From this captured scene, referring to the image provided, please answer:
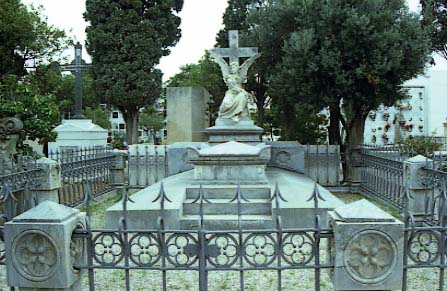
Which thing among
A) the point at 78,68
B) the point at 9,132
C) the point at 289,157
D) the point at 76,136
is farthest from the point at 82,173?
the point at 78,68

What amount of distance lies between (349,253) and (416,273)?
2.55m

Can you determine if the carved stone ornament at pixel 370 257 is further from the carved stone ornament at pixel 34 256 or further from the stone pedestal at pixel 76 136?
the stone pedestal at pixel 76 136

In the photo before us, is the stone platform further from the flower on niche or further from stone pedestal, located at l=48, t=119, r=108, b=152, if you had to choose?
stone pedestal, located at l=48, t=119, r=108, b=152

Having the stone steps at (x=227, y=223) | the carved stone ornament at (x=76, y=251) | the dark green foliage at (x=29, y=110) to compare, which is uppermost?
the dark green foliage at (x=29, y=110)

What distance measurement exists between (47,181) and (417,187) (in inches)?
258

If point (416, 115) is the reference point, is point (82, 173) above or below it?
below

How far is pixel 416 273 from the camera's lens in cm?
560

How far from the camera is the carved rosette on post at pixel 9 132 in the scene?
367 inches

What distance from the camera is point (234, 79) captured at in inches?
505

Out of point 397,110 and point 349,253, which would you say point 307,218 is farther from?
point 397,110

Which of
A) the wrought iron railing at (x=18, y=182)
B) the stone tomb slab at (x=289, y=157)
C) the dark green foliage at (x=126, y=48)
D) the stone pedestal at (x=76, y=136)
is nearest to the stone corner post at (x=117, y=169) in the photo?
the stone pedestal at (x=76, y=136)

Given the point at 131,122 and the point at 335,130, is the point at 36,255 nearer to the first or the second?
the point at 335,130

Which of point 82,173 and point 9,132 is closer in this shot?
point 9,132

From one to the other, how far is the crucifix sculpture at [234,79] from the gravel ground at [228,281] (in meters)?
7.35
